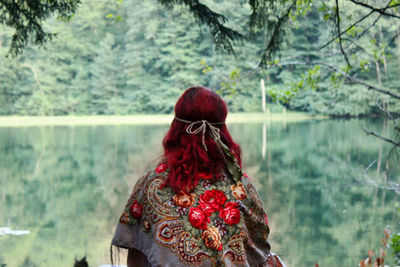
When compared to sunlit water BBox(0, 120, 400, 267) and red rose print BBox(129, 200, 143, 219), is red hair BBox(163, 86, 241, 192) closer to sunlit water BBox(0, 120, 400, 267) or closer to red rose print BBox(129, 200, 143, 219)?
red rose print BBox(129, 200, 143, 219)

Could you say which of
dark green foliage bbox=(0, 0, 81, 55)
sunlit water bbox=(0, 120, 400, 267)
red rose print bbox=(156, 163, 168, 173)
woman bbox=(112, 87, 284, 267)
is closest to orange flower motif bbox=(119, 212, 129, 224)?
woman bbox=(112, 87, 284, 267)

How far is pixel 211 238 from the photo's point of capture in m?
1.38

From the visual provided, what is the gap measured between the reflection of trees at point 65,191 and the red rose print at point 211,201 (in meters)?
4.89

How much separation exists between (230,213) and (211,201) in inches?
2.9

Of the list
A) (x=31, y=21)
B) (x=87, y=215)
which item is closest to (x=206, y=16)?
(x=31, y=21)

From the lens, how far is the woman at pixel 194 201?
4.50 ft

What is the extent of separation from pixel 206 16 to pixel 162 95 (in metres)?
30.2

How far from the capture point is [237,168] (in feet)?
4.64

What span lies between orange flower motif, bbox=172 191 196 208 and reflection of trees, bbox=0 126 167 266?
4.87 metres

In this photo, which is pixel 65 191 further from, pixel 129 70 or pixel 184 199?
pixel 129 70

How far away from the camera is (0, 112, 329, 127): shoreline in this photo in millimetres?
31047

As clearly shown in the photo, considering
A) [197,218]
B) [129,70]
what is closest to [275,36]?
[197,218]

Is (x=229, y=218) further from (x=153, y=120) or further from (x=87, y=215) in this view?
(x=153, y=120)

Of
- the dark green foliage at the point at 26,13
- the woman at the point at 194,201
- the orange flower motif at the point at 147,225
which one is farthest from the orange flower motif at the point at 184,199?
the dark green foliage at the point at 26,13
